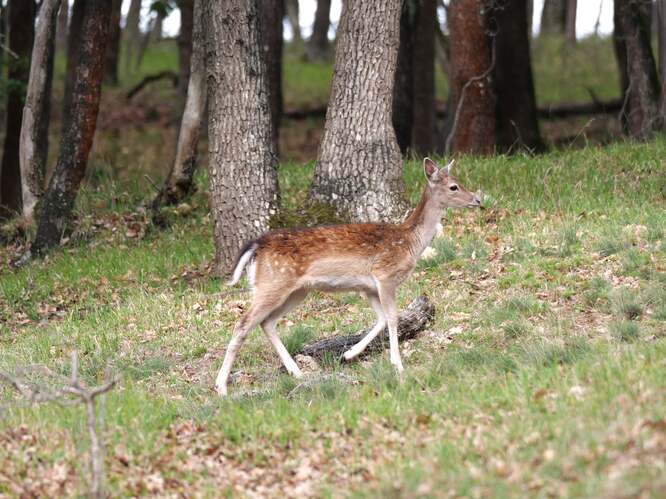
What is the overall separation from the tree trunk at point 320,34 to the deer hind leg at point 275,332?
25.4 metres

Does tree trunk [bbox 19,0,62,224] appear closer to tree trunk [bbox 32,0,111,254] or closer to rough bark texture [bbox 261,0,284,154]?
tree trunk [bbox 32,0,111,254]

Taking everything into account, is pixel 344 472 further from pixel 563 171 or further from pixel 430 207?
pixel 563 171

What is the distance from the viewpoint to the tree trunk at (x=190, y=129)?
48.3ft

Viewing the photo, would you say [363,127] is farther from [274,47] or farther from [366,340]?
[274,47]

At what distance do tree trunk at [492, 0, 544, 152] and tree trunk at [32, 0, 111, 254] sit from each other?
7556 millimetres

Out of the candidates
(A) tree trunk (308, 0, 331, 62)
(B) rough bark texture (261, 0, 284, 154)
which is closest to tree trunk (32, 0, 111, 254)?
(B) rough bark texture (261, 0, 284, 154)

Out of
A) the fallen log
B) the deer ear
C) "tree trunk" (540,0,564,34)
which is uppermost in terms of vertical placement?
"tree trunk" (540,0,564,34)

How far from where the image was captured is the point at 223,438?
741cm

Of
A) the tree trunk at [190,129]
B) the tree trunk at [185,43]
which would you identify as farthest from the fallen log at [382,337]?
the tree trunk at [185,43]

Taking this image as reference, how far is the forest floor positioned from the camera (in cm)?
656

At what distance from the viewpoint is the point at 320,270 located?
353 inches

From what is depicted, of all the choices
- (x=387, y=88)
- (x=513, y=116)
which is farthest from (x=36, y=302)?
(x=513, y=116)

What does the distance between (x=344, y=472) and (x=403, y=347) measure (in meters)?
2.84

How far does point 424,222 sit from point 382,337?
1.07 m
